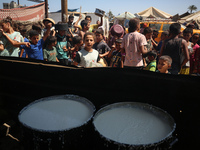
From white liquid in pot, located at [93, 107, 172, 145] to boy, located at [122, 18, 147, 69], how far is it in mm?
2179

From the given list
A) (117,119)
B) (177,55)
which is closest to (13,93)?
(117,119)

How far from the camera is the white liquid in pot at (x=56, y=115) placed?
57.4 inches

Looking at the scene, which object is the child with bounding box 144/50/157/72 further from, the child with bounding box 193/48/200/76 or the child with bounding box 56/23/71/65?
the child with bounding box 56/23/71/65

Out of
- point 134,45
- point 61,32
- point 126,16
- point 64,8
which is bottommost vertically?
point 134,45

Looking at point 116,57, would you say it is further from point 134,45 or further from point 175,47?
point 175,47

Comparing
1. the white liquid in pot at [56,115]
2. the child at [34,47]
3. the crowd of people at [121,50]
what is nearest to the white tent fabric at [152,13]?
the crowd of people at [121,50]

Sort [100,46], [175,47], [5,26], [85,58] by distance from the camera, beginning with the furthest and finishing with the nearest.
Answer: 1. [100,46]
2. [5,26]
3. [175,47]
4. [85,58]

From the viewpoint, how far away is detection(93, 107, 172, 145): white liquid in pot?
4.25ft

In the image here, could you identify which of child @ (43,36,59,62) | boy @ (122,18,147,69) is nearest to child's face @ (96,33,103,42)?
boy @ (122,18,147,69)

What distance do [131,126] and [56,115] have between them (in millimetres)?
739

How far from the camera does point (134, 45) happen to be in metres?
3.62

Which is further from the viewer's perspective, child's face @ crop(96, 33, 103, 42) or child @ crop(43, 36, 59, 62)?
child's face @ crop(96, 33, 103, 42)

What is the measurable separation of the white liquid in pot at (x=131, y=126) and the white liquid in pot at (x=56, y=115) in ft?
0.63

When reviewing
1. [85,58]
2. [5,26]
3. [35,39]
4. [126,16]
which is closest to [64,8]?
[5,26]
